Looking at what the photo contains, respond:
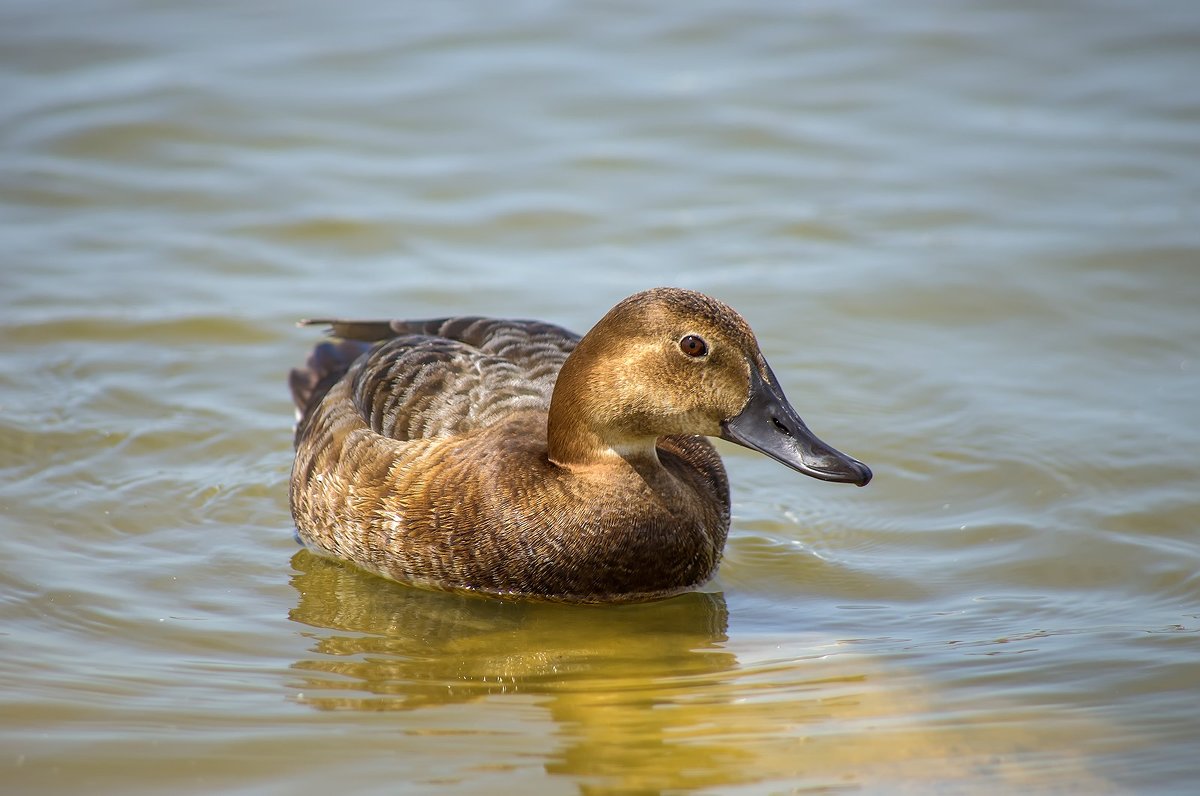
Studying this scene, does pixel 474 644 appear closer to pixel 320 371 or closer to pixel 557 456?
pixel 557 456

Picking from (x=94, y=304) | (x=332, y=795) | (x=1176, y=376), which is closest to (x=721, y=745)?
(x=332, y=795)

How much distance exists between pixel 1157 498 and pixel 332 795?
12.8 ft

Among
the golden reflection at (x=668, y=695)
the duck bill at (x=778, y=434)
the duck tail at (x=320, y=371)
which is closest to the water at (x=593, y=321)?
the golden reflection at (x=668, y=695)

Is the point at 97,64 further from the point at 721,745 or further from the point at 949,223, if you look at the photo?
the point at 721,745

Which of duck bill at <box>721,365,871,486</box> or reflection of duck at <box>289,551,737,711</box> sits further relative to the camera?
duck bill at <box>721,365,871,486</box>

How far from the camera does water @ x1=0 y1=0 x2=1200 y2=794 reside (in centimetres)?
445

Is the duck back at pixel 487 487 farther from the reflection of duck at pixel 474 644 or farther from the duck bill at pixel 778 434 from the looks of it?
the duck bill at pixel 778 434

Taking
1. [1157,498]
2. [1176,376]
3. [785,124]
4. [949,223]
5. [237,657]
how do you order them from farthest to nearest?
[785,124], [949,223], [1176,376], [1157,498], [237,657]

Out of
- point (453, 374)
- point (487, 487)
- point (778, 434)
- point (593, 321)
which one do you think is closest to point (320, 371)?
point (453, 374)

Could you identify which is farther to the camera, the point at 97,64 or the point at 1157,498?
A: the point at 97,64

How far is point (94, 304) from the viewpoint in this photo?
26.9 feet

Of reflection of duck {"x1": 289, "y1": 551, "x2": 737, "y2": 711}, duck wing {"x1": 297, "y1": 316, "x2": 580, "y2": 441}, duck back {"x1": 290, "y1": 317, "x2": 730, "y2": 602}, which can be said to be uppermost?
duck wing {"x1": 297, "y1": 316, "x2": 580, "y2": 441}

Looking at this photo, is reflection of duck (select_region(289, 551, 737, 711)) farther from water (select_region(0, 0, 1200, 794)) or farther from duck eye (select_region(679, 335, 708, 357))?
duck eye (select_region(679, 335, 708, 357))

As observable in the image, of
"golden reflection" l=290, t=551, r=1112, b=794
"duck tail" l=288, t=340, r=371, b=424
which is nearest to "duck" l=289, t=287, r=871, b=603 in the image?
"golden reflection" l=290, t=551, r=1112, b=794
